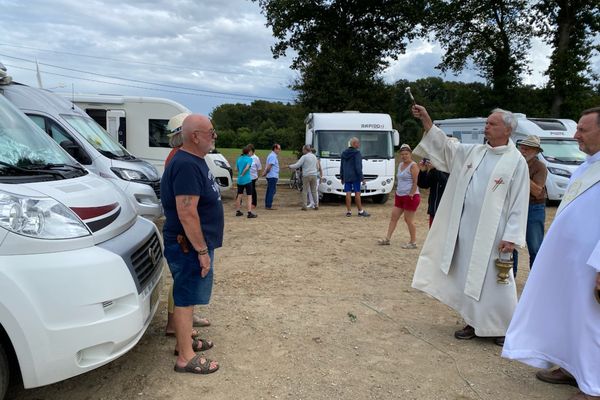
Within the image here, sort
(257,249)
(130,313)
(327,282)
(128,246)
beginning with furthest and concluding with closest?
(257,249), (327,282), (128,246), (130,313)

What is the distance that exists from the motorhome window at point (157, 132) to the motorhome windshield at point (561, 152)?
→ 10919 millimetres

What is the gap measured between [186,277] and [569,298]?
2.53 metres

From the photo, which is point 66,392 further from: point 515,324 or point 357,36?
point 357,36

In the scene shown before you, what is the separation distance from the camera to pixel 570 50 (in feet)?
74.9

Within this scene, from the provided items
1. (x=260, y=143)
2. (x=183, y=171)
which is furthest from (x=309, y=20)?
(x=260, y=143)

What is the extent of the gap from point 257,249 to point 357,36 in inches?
722

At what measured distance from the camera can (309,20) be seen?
23781 mm

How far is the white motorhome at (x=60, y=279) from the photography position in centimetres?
251

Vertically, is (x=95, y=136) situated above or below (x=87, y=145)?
above

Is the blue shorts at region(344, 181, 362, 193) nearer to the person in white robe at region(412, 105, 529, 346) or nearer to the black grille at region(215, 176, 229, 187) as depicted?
the black grille at region(215, 176, 229, 187)

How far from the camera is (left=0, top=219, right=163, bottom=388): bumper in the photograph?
98.0 inches

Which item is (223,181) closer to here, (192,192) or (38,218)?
(192,192)

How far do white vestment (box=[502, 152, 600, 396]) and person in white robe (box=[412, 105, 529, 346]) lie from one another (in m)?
0.68

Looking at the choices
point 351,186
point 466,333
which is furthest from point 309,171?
point 466,333
